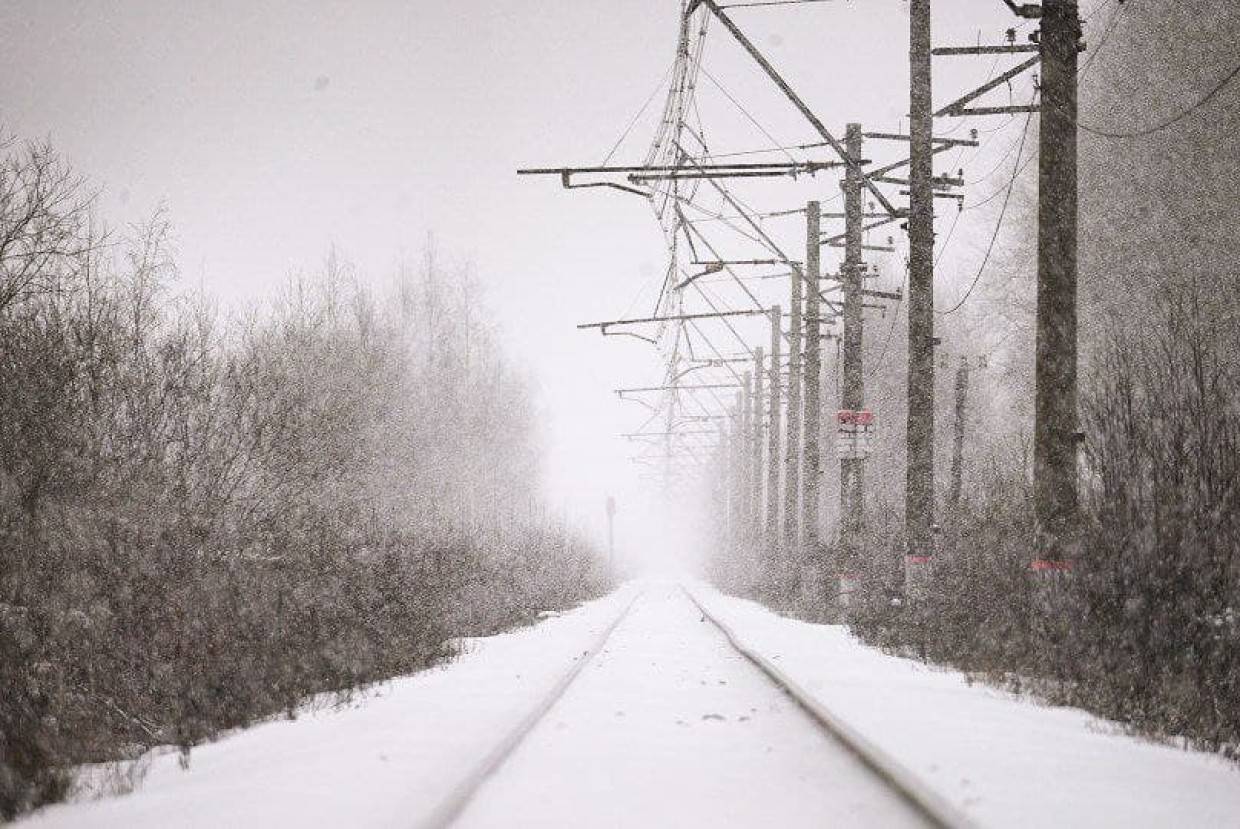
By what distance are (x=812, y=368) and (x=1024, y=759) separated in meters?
17.6

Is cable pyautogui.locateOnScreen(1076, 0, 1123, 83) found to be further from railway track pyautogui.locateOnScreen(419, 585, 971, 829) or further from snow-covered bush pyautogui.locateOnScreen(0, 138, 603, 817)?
snow-covered bush pyautogui.locateOnScreen(0, 138, 603, 817)

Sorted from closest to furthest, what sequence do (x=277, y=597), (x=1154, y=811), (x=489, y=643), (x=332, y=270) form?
(x=1154, y=811) → (x=277, y=597) → (x=489, y=643) → (x=332, y=270)

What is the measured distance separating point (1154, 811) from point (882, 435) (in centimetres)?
3636

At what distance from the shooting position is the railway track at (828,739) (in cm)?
343

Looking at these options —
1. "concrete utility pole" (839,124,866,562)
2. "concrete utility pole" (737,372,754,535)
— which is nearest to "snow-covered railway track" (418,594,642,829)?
"concrete utility pole" (839,124,866,562)

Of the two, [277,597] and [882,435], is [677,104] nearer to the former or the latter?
[277,597]

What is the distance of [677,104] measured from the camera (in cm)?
1162

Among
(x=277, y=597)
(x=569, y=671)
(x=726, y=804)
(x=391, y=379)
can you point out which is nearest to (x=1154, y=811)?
(x=726, y=804)

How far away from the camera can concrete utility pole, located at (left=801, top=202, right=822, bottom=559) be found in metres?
20.1

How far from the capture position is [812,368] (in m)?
21.4

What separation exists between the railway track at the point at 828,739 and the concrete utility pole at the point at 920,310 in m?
5.49

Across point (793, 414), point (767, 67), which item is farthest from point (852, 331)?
point (793, 414)

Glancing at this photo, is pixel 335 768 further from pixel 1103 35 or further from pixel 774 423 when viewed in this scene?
pixel 774 423

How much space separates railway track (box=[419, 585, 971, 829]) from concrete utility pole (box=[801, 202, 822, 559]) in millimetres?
13538
